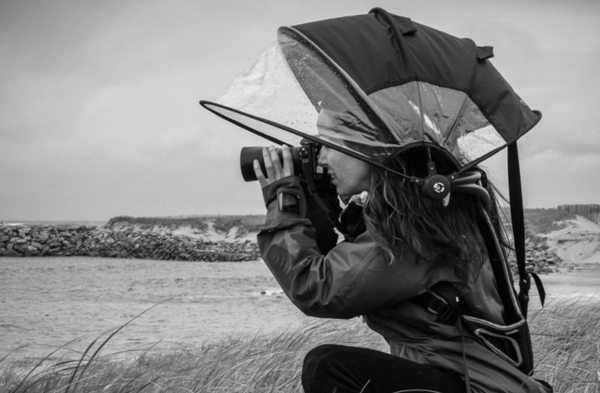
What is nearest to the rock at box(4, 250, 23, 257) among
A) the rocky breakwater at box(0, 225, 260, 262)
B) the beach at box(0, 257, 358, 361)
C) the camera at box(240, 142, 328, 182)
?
the rocky breakwater at box(0, 225, 260, 262)

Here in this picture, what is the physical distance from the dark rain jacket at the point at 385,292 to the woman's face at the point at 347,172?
12 cm

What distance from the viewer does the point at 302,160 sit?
191 centimetres

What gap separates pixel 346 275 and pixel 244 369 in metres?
1.82

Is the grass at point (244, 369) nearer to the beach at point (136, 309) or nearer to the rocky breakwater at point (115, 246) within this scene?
the beach at point (136, 309)

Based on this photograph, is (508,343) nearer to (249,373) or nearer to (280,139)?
(280,139)

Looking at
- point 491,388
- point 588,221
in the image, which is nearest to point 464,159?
point 491,388

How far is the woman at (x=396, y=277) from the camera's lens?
1.67 metres

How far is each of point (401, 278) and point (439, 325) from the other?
0.18 metres

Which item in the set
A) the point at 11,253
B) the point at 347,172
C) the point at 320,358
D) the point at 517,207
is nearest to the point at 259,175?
the point at 347,172

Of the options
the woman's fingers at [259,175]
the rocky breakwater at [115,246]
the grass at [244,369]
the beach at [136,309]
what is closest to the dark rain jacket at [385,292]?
the woman's fingers at [259,175]

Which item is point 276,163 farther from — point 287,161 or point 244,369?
point 244,369

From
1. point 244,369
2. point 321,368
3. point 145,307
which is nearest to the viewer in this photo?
point 321,368

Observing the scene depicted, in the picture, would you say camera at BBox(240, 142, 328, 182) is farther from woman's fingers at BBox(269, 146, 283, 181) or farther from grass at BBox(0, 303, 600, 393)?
grass at BBox(0, 303, 600, 393)

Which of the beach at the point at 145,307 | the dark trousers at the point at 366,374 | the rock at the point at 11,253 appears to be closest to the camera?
the dark trousers at the point at 366,374
